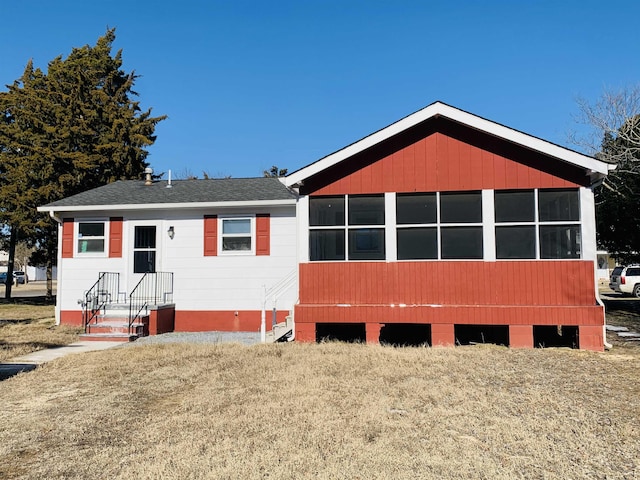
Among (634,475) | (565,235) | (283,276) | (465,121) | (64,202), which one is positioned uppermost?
(465,121)

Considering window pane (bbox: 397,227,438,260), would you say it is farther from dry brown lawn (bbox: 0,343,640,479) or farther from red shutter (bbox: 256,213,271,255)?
red shutter (bbox: 256,213,271,255)

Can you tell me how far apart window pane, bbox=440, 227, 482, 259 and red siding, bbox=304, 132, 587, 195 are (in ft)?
2.82

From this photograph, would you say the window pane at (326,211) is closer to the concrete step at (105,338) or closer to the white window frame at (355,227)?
the white window frame at (355,227)

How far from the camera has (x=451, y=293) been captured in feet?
31.7

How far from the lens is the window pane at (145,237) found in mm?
13391

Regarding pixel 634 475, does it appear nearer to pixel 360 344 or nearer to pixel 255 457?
pixel 255 457

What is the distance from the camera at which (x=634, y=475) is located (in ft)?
12.0

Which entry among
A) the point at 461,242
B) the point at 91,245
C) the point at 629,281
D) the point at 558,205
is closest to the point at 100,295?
the point at 91,245

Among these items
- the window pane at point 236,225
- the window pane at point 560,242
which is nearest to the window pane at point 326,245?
the window pane at point 236,225

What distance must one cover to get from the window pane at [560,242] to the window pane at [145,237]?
987 cm

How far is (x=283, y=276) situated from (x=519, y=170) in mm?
6202

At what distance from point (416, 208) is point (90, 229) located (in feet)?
30.2

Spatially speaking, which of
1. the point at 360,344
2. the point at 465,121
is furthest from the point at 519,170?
the point at 360,344

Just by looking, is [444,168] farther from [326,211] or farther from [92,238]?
[92,238]
